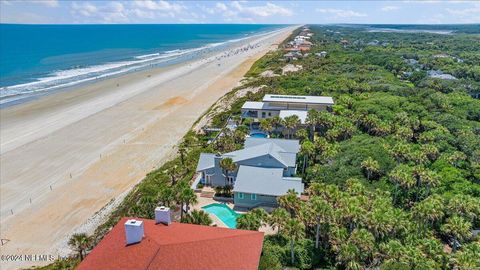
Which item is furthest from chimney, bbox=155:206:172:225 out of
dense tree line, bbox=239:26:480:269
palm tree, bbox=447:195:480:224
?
palm tree, bbox=447:195:480:224

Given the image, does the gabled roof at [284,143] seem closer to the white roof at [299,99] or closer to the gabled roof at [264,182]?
the gabled roof at [264,182]

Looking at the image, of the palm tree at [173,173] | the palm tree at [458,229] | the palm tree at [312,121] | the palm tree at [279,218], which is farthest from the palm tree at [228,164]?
the palm tree at [458,229]

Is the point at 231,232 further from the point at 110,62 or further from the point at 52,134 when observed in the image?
the point at 110,62

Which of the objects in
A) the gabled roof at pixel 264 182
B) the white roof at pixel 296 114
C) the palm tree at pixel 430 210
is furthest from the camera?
the white roof at pixel 296 114

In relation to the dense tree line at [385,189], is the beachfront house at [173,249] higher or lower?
higher

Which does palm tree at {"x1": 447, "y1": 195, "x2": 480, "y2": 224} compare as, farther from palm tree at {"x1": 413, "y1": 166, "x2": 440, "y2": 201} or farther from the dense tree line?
palm tree at {"x1": 413, "y1": 166, "x2": 440, "y2": 201}

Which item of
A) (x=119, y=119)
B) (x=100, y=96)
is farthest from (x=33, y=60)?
(x=119, y=119)

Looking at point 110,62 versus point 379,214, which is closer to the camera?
point 379,214
